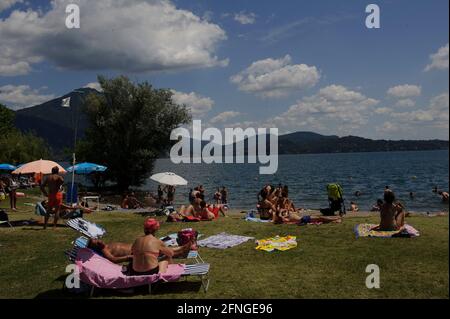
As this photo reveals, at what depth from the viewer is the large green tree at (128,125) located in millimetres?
40656

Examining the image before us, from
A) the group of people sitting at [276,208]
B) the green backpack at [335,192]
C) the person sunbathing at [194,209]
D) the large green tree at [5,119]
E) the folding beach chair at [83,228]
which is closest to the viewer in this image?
the folding beach chair at [83,228]

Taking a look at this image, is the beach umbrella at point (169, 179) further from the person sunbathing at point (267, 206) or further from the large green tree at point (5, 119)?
the large green tree at point (5, 119)

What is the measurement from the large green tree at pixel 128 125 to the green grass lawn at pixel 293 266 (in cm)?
2882

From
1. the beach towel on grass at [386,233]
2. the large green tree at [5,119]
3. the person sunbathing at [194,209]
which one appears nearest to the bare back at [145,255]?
the beach towel on grass at [386,233]

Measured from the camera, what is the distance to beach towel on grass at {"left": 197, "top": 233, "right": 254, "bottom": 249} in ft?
34.7

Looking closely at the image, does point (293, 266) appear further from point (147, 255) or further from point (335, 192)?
point (335, 192)

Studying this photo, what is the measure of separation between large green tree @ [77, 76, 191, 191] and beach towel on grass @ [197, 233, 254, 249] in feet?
98.7

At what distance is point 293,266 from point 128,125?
3463cm

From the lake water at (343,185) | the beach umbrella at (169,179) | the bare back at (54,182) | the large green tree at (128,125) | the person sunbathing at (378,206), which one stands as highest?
the large green tree at (128,125)

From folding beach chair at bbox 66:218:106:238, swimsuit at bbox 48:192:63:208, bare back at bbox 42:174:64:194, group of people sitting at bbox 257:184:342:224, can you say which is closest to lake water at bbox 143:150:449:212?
group of people sitting at bbox 257:184:342:224

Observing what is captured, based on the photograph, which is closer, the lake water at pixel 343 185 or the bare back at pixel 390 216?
the bare back at pixel 390 216

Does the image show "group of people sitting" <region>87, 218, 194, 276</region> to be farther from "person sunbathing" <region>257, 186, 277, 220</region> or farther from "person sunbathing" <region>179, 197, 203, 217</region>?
"person sunbathing" <region>257, 186, 277, 220</region>
